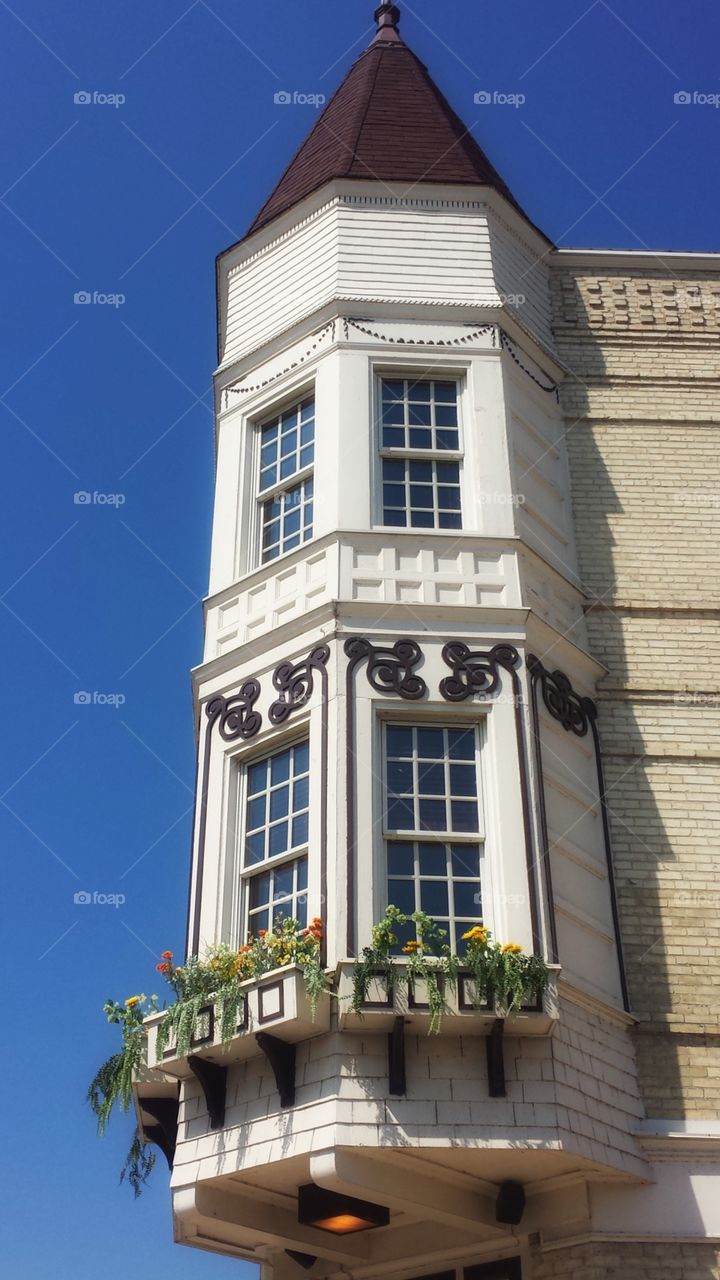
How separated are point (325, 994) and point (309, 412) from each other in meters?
6.75

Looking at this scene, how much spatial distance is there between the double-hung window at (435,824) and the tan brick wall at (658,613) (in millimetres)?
1889

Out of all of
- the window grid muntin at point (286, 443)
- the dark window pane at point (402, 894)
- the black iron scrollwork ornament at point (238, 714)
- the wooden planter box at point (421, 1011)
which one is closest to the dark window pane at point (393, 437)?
the window grid muntin at point (286, 443)

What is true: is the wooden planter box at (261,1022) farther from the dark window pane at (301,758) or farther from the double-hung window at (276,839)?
the dark window pane at (301,758)

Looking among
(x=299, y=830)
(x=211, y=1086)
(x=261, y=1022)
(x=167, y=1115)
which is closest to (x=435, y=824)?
(x=299, y=830)

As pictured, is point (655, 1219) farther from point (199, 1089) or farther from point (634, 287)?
point (634, 287)

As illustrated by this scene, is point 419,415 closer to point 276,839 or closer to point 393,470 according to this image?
point 393,470

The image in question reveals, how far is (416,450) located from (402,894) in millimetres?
4805

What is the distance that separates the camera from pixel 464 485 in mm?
14125

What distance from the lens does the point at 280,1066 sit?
35.2 ft

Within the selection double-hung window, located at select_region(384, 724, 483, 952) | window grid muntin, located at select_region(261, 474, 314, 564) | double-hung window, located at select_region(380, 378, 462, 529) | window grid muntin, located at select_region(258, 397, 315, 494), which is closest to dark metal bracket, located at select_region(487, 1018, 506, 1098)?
double-hung window, located at select_region(384, 724, 483, 952)

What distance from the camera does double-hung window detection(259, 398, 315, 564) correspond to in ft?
47.2

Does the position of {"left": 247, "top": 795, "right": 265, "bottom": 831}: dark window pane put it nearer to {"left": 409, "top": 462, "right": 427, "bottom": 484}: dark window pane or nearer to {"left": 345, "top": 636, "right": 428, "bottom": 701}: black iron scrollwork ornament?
{"left": 345, "top": 636, "right": 428, "bottom": 701}: black iron scrollwork ornament

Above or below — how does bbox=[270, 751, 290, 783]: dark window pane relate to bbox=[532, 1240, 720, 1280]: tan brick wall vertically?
above

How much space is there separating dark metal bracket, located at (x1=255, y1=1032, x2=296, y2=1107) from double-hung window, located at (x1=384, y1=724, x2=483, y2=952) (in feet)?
4.33
